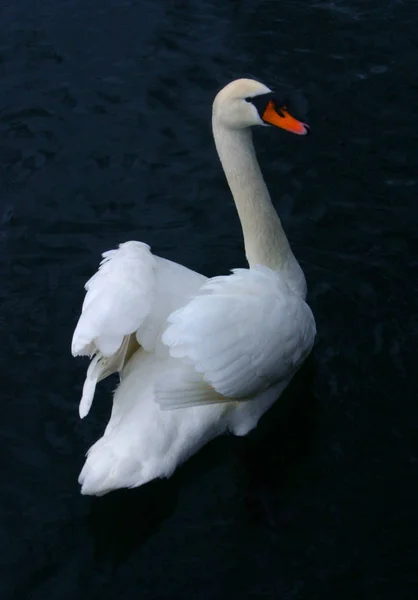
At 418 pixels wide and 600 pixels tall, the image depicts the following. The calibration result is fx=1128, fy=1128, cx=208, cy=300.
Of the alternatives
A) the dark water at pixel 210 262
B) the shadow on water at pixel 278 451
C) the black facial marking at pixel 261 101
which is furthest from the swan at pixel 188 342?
the dark water at pixel 210 262

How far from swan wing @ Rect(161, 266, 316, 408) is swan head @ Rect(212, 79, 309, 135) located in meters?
0.95

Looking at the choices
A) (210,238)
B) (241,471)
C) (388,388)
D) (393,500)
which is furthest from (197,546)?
(210,238)

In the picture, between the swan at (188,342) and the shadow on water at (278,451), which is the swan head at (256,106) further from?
the shadow on water at (278,451)

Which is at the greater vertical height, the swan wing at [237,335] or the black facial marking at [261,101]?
the black facial marking at [261,101]

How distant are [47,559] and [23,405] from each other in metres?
1.29

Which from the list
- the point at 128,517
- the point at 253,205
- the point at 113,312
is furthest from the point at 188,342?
the point at 253,205

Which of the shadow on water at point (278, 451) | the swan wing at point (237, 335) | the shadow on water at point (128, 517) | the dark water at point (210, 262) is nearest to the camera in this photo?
the swan wing at point (237, 335)

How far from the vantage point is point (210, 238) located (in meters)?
8.92

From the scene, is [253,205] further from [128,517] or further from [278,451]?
[128,517]

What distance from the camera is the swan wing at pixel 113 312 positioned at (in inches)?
261

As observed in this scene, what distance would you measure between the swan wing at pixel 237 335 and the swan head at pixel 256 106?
0.95 m

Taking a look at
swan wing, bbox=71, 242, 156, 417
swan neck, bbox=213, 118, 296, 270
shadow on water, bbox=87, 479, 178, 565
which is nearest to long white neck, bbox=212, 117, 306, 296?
swan neck, bbox=213, 118, 296, 270

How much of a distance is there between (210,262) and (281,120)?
1.77 metres

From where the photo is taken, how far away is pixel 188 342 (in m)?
6.50
